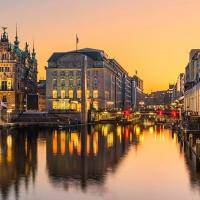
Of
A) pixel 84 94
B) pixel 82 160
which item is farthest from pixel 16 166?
pixel 84 94

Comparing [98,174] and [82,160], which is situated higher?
[82,160]

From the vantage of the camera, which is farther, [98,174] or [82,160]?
[82,160]

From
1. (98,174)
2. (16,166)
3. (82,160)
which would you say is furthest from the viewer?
(82,160)

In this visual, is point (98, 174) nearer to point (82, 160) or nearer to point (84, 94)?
point (82, 160)

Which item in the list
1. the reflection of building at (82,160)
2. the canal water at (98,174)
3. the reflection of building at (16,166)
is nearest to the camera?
the canal water at (98,174)

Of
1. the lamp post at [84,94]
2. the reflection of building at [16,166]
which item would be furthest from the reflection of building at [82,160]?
the lamp post at [84,94]

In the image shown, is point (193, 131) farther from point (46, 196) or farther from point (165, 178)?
point (46, 196)

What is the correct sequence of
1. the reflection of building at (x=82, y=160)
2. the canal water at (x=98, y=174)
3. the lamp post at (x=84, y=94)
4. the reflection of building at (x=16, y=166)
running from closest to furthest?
the canal water at (x=98, y=174)
the reflection of building at (x=16, y=166)
the reflection of building at (x=82, y=160)
the lamp post at (x=84, y=94)

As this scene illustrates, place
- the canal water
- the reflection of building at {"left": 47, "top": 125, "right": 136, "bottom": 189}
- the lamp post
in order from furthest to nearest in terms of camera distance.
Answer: the lamp post → the reflection of building at {"left": 47, "top": 125, "right": 136, "bottom": 189} → the canal water

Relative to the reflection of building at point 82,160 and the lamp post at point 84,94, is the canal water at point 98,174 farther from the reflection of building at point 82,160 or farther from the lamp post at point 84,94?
the lamp post at point 84,94

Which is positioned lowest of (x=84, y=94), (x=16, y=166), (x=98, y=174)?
(x=98, y=174)

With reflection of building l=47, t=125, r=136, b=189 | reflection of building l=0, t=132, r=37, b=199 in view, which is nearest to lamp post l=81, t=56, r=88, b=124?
reflection of building l=47, t=125, r=136, b=189

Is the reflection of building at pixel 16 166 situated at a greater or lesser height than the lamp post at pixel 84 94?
lesser

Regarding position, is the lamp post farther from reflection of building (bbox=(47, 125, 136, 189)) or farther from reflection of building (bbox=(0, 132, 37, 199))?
reflection of building (bbox=(0, 132, 37, 199))
